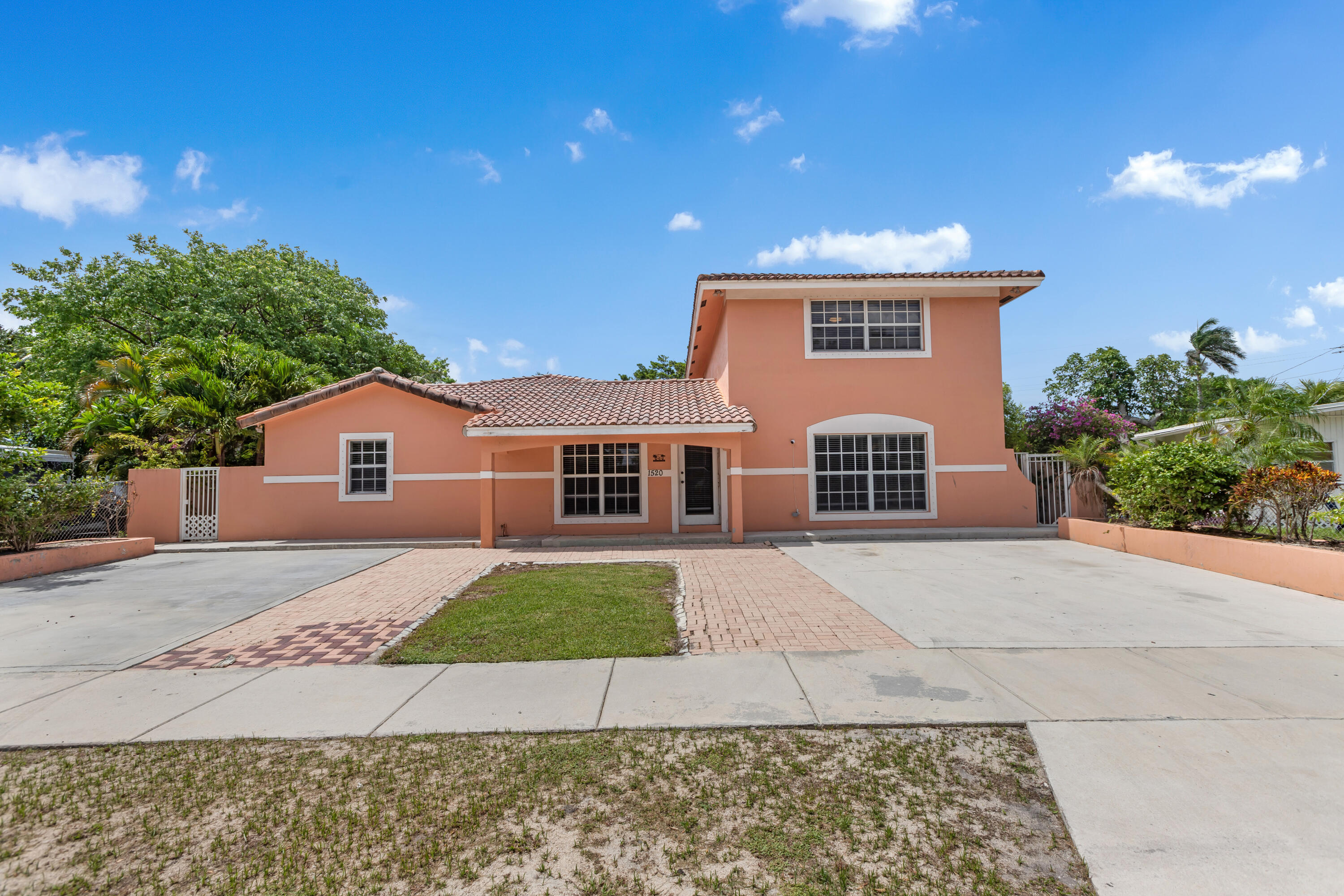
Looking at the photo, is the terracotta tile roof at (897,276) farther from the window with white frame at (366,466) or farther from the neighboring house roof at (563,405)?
the window with white frame at (366,466)

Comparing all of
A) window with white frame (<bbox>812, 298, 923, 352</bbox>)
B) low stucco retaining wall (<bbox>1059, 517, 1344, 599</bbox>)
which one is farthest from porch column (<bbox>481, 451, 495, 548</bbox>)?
low stucco retaining wall (<bbox>1059, 517, 1344, 599</bbox>)

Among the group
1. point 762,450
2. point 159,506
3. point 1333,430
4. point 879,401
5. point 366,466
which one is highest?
point 879,401

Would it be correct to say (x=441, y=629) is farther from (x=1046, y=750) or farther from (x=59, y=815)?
(x=1046, y=750)

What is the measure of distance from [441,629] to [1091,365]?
4586cm

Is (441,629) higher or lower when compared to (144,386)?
lower

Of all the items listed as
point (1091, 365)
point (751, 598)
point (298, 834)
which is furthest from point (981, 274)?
point (1091, 365)

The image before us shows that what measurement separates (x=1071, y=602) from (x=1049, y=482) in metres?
9.17

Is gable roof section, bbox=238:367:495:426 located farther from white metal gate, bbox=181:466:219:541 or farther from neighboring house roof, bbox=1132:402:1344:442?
neighboring house roof, bbox=1132:402:1344:442

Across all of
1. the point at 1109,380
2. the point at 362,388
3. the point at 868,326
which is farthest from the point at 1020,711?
the point at 1109,380

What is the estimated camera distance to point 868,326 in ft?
49.5

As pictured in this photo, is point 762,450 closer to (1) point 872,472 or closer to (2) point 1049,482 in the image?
(1) point 872,472

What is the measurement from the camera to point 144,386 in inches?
690

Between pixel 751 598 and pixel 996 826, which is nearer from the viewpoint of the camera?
pixel 996 826

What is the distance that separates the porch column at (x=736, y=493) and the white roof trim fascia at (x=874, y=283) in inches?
147
